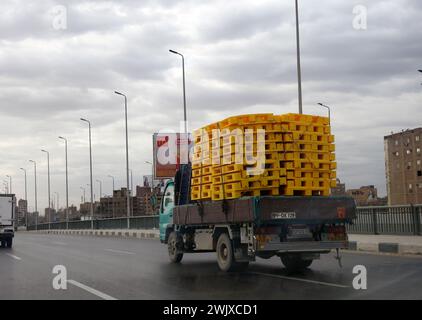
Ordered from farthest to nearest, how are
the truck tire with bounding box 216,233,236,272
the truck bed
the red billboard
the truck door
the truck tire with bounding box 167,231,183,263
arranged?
the red billboard
the truck door
the truck tire with bounding box 167,231,183,263
the truck tire with bounding box 216,233,236,272
the truck bed

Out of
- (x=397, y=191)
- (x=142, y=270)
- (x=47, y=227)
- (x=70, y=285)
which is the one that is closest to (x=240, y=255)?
(x=142, y=270)

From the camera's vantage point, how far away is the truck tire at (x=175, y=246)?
15.5 meters

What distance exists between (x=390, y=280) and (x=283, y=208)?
8.01 ft

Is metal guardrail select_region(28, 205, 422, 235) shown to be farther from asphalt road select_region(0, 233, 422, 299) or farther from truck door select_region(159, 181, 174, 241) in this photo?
truck door select_region(159, 181, 174, 241)

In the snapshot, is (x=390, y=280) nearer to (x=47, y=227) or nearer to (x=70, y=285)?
(x=70, y=285)

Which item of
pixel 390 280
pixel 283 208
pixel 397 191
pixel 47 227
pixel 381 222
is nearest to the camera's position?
pixel 390 280

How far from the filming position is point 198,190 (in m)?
14.0

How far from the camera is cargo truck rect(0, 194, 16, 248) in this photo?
2709 cm

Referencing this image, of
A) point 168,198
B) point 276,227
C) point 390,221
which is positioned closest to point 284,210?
point 276,227

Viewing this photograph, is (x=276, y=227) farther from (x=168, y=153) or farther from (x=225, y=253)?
(x=168, y=153)

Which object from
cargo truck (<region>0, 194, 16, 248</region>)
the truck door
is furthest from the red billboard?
the truck door

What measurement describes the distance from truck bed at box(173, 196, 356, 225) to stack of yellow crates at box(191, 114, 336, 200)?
0.34 meters

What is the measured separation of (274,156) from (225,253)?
2.59 meters
